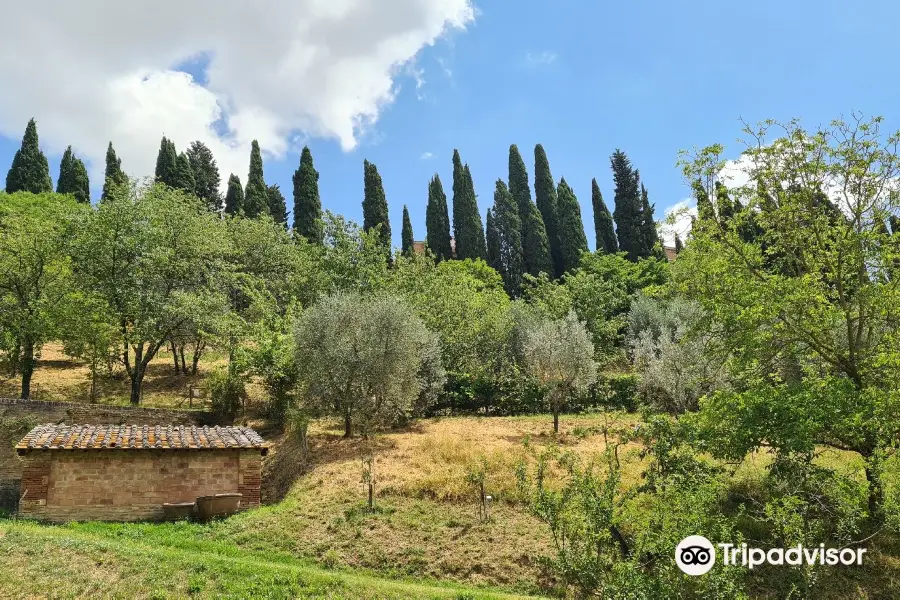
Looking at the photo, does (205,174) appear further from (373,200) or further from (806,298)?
(806,298)

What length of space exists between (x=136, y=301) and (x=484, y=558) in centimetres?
1972

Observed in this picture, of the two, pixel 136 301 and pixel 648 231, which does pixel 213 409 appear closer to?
pixel 136 301

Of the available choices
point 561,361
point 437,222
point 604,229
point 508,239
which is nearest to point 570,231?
point 604,229

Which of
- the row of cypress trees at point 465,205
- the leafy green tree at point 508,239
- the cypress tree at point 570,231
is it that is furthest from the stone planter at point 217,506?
the cypress tree at point 570,231

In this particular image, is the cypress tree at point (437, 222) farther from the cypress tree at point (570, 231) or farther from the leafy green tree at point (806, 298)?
the leafy green tree at point (806, 298)

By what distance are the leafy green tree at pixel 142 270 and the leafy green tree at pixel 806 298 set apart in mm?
20879

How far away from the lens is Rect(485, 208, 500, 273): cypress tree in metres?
55.4

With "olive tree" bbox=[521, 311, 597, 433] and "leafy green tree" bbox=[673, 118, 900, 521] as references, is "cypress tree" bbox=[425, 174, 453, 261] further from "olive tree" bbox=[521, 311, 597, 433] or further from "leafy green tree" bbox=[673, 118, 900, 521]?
"leafy green tree" bbox=[673, 118, 900, 521]

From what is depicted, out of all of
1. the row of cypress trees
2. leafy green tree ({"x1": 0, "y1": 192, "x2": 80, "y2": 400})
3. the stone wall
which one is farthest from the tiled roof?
the row of cypress trees

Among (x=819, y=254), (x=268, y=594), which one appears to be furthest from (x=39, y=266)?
(x=819, y=254)

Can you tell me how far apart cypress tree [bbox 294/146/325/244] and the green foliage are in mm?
24097

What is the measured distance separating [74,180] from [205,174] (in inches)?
490

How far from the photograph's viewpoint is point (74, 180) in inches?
2083

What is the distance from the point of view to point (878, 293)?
1090 centimetres
